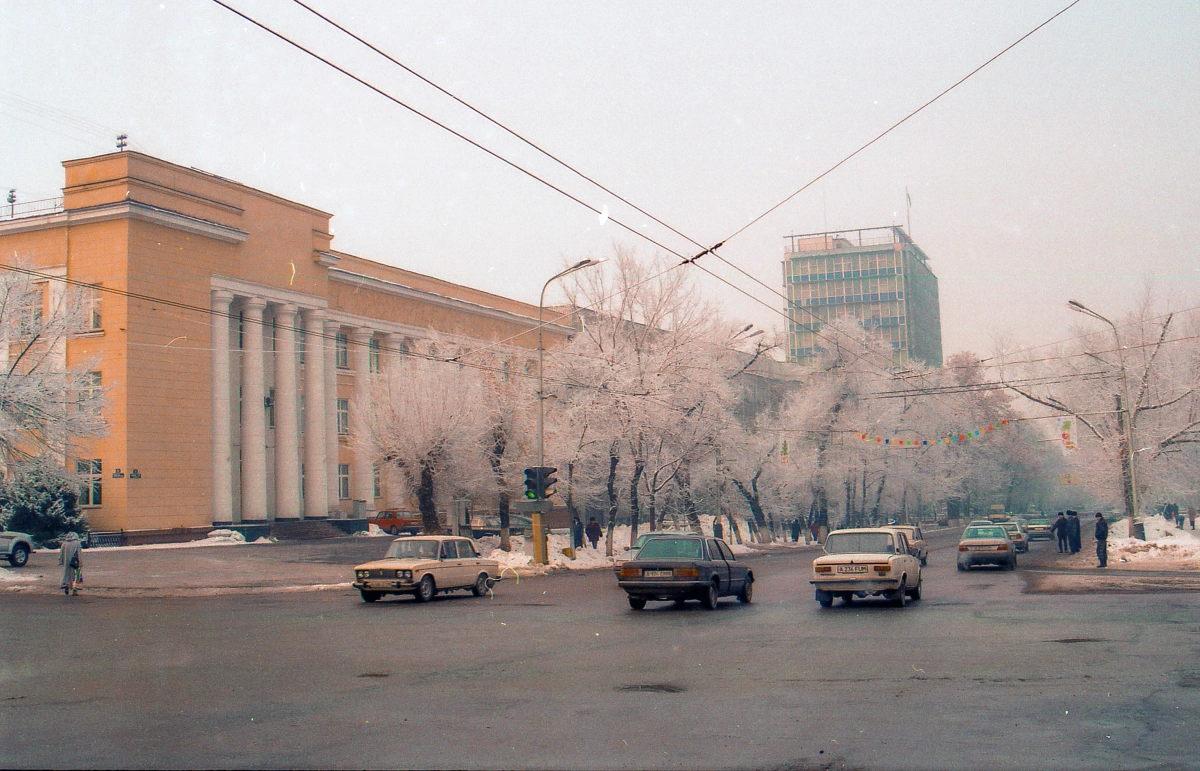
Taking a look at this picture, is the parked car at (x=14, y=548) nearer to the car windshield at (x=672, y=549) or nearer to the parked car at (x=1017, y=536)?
the car windshield at (x=672, y=549)

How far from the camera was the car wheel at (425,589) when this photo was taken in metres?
22.5

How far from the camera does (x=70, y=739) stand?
25.7 ft

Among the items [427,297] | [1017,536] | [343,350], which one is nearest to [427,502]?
[343,350]

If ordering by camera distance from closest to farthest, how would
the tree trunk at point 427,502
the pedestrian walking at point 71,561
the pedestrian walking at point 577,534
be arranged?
the pedestrian walking at point 71,561, the tree trunk at point 427,502, the pedestrian walking at point 577,534

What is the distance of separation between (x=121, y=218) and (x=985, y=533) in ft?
125

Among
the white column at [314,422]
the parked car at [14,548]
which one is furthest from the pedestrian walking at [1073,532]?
the white column at [314,422]

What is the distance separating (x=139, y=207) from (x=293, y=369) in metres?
13.4

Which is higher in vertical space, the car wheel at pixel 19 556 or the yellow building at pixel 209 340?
the yellow building at pixel 209 340

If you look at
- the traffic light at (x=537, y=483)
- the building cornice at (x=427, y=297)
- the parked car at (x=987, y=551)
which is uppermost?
the building cornice at (x=427, y=297)

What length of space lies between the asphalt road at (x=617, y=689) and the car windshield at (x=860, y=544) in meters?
1.58

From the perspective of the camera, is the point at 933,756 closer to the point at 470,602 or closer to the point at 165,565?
the point at 470,602

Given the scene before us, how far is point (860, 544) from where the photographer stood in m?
20.3

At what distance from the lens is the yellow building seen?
46500 mm

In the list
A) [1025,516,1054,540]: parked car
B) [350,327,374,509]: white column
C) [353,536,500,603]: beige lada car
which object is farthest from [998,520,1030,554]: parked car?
[350,327,374,509]: white column
